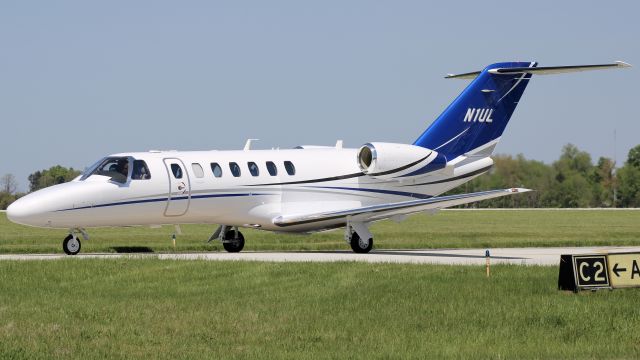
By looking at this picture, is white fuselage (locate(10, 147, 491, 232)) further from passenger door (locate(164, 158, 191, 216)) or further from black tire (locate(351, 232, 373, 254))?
black tire (locate(351, 232, 373, 254))

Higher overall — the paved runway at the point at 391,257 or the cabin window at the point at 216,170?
the cabin window at the point at 216,170

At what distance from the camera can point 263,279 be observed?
2422 cm

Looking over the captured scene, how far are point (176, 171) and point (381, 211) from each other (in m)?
5.70

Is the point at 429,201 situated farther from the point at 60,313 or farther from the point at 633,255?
the point at 60,313

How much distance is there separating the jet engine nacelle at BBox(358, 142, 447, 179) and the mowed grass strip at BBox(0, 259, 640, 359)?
8860mm

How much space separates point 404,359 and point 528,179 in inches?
2939

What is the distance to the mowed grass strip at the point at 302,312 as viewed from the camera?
17547 millimetres

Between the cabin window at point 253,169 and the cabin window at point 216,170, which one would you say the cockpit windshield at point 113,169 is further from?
the cabin window at point 253,169

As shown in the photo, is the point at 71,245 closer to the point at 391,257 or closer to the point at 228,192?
the point at 228,192

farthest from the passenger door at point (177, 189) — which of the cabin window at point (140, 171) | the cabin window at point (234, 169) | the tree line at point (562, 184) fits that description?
the tree line at point (562, 184)

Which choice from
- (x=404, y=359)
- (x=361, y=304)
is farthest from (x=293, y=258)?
(x=404, y=359)

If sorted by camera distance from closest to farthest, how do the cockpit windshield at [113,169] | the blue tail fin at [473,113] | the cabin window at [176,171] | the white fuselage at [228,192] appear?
the white fuselage at [228,192], the cockpit windshield at [113,169], the cabin window at [176,171], the blue tail fin at [473,113]

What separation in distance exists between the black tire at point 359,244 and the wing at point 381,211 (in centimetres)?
57

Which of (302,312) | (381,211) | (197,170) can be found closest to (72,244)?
(197,170)
